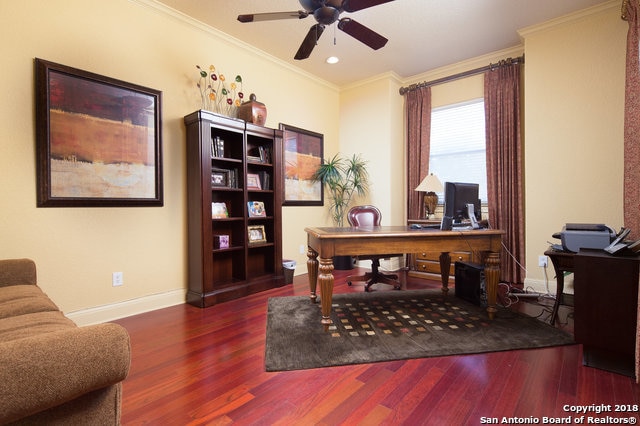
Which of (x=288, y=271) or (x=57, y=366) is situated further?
(x=288, y=271)

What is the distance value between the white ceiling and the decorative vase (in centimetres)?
78

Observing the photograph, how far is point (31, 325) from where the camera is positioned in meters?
1.28

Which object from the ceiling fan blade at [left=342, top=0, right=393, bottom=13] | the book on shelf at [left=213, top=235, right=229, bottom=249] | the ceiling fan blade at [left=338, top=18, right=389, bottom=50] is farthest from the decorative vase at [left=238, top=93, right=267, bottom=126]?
the ceiling fan blade at [left=342, top=0, right=393, bottom=13]

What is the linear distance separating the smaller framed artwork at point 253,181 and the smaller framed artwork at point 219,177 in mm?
290

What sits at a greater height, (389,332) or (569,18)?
(569,18)

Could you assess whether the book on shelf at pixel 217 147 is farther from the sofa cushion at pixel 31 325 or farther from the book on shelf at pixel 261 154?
the sofa cushion at pixel 31 325

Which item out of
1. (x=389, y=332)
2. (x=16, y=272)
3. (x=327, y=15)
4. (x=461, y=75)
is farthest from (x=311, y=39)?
(x=461, y=75)

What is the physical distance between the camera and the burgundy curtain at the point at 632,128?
8.63 feet

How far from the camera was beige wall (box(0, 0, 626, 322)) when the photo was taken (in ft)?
7.39

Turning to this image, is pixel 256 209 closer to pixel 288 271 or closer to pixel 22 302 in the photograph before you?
pixel 288 271

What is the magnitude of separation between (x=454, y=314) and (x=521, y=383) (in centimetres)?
104

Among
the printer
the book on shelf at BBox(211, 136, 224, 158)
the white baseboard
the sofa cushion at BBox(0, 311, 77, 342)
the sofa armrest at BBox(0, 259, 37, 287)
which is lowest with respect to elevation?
the white baseboard

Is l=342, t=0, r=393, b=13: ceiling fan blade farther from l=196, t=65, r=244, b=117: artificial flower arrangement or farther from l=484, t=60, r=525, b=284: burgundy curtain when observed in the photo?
l=484, t=60, r=525, b=284: burgundy curtain

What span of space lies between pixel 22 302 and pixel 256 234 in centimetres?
229
